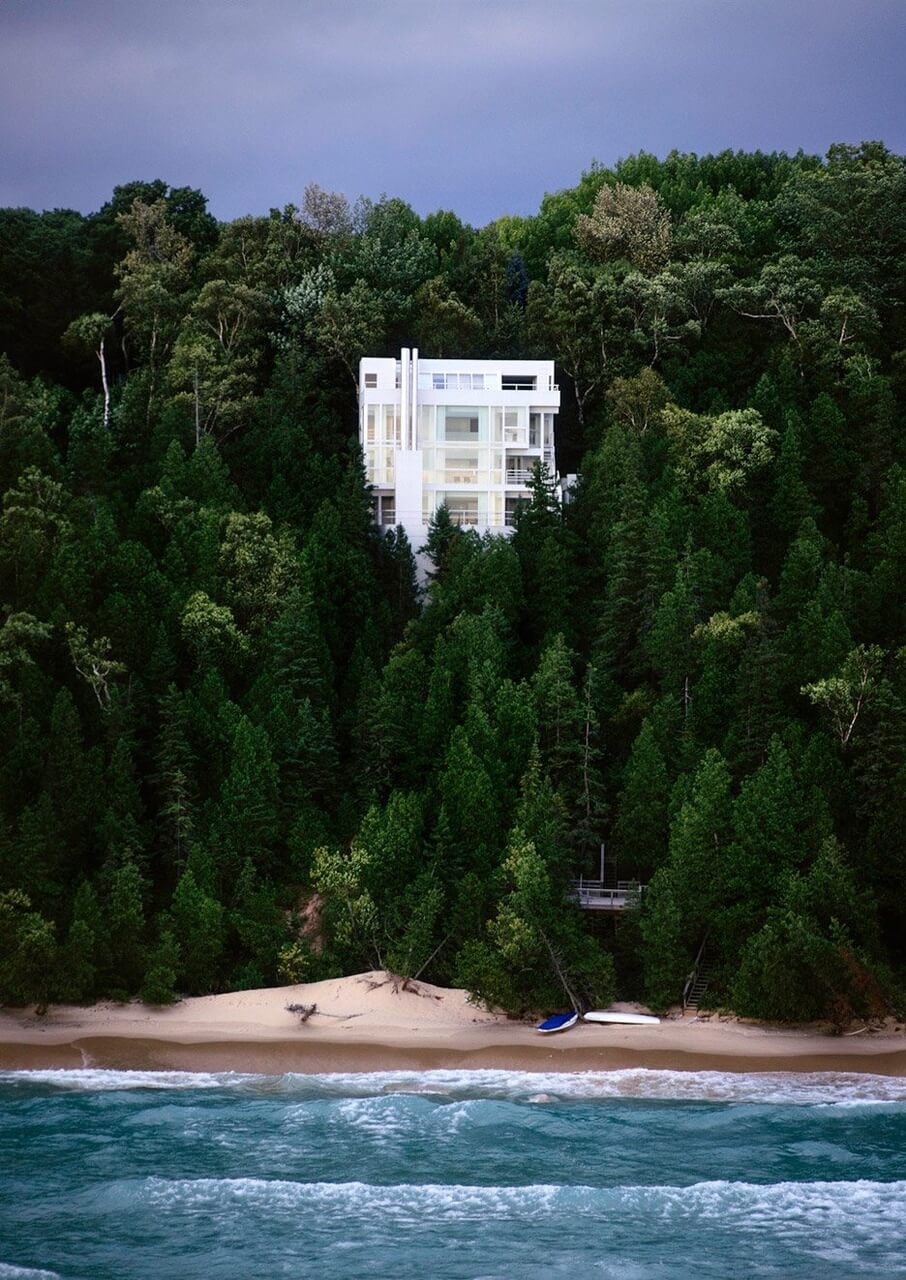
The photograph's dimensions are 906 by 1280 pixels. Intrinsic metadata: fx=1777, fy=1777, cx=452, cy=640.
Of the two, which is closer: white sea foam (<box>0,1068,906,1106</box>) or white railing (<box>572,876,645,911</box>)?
white sea foam (<box>0,1068,906,1106</box>)

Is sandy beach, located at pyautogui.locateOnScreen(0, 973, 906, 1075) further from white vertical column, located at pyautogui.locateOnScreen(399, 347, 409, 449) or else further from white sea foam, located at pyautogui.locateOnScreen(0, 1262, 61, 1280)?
white vertical column, located at pyautogui.locateOnScreen(399, 347, 409, 449)

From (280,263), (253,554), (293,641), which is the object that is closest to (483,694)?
(293,641)

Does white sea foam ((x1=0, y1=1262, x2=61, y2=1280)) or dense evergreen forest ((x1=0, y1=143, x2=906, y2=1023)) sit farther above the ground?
dense evergreen forest ((x1=0, y1=143, x2=906, y2=1023))

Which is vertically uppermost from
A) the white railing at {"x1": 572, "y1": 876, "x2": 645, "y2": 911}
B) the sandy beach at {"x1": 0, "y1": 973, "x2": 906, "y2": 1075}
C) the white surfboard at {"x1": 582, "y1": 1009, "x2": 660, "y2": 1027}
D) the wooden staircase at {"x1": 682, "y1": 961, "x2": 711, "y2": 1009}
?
the white railing at {"x1": 572, "y1": 876, "x2": 645, "y2": 911}

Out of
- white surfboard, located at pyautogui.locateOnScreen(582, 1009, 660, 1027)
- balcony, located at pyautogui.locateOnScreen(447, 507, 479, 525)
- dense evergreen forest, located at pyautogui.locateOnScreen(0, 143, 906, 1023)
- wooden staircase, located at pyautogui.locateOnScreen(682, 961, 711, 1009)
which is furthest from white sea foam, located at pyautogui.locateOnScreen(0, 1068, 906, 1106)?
balcony, located at pyautogui.locateOnScreen(447, 507, 479, 525)

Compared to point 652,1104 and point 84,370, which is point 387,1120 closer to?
point 652,1104

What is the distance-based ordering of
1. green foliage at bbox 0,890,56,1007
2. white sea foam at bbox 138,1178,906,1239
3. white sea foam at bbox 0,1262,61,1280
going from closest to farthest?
white sea foam at bbox 0,1262,61,1280 → white sea foam at bbox 138,1178,906,1239 → green foliage at bbox 0,890,56,1007
